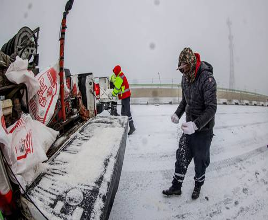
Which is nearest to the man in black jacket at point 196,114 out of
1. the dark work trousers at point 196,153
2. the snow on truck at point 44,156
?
the dark work trousers at point 196,153

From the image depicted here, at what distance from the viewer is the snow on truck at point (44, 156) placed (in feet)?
3.91

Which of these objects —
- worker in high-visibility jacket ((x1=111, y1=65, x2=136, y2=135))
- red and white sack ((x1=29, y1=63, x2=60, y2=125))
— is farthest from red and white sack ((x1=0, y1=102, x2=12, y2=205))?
worker in high-visibility jacket ((x1=111, y1=65, x2=136, y2=135))

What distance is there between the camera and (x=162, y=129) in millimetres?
5527

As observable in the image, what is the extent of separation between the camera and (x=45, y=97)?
1.90 meters

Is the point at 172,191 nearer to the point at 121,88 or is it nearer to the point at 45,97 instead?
the point at 45,97

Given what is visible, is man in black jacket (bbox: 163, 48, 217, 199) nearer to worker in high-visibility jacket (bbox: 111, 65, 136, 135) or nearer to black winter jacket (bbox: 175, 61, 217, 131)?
black winter jacket (bbox: 175, 61, 217, 131)

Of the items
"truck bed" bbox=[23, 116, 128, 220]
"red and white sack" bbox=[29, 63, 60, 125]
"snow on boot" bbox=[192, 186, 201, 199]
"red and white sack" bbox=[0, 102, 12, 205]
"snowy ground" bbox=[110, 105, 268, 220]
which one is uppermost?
"red and white sack" bbox=[29, 63, 60, 125]

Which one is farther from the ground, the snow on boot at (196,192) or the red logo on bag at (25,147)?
the red logo on bag at (25,147)

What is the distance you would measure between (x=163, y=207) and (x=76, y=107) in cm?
200

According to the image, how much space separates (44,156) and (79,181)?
1.00ft

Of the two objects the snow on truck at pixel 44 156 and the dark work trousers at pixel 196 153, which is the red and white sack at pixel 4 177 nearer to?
the snow on truck at pixel 44 156

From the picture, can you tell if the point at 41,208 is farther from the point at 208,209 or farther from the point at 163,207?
the point at 208,209

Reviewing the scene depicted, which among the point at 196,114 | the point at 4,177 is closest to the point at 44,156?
the point at 4,177

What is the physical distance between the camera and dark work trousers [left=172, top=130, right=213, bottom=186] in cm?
224
